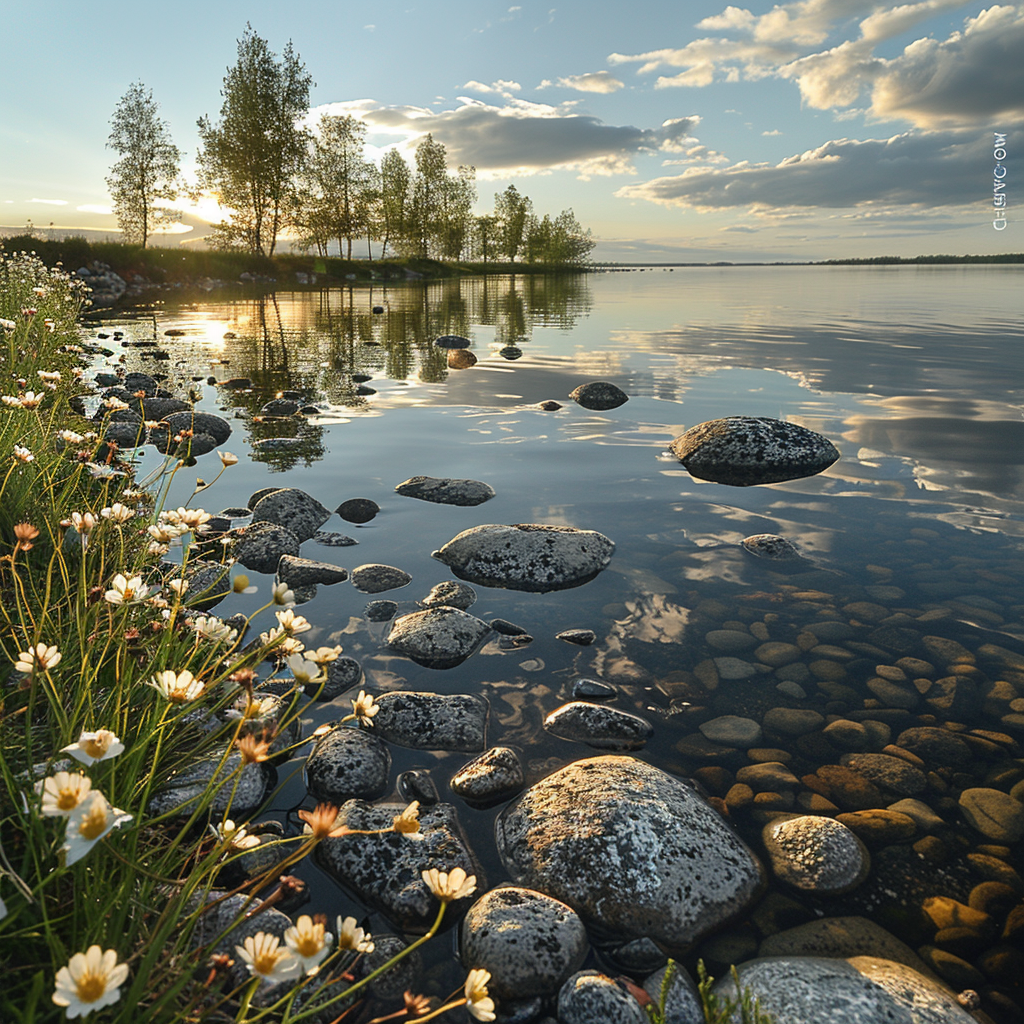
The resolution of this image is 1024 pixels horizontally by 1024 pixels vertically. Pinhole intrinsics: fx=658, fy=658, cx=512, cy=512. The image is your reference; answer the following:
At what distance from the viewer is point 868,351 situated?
20078 millimetres

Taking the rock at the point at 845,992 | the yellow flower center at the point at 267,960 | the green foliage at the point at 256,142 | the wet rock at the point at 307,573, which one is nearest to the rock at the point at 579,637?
the wet rock at the point at 307,573

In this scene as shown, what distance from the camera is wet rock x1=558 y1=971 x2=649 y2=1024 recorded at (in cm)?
246

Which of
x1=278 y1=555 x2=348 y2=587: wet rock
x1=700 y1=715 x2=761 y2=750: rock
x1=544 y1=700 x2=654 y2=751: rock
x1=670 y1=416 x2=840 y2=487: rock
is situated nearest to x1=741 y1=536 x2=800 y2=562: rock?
x1=670 y1=416 x2=840 y2=487: rock

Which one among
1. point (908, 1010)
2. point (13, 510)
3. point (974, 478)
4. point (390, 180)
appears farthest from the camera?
point (390, 180)

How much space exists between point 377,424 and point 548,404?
11.6 feet

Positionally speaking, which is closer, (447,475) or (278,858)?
(278,858)

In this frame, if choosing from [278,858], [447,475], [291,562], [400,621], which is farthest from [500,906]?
[447,475]

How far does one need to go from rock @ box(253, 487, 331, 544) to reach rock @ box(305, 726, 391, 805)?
3366mm

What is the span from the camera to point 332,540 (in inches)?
271

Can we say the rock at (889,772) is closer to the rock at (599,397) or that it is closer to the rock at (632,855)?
the rock at (632,855)

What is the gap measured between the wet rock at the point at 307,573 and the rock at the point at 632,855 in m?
3.10

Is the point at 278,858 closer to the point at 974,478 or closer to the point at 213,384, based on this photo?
the point at 974,478

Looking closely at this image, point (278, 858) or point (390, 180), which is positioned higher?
point (390, 180)

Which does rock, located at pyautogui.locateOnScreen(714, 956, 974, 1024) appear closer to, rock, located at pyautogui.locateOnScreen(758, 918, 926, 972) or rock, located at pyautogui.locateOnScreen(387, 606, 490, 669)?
rock, located at pyautogui.locateOnScreen(758, 918, 926, 972)
